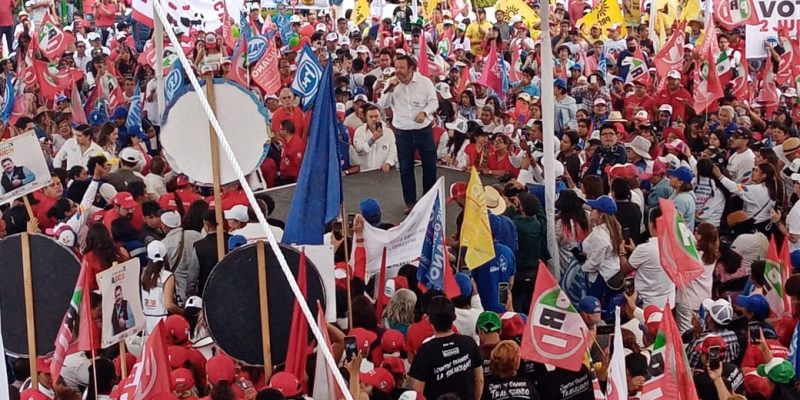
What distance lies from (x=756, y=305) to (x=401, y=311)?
7.05ft

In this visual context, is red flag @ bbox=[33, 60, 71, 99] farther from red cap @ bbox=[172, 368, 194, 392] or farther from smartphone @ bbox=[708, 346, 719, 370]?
smartphone @ bbox=[708, 346, 719, 370]

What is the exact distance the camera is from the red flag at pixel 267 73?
1405 cm

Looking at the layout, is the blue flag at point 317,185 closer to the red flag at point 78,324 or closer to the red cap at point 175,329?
the red cap at point 175,329

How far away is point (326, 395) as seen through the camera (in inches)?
224

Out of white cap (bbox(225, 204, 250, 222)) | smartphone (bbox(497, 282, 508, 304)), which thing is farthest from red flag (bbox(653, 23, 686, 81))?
white cap (bbox(225, 204, 250, 222))

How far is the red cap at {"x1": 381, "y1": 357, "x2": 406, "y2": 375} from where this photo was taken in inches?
247

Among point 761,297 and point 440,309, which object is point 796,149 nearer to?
point 761,297

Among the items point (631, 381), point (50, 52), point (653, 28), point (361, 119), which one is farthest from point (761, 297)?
point (50, 52)

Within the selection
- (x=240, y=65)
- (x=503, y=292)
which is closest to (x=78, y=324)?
(x=503, y=292)

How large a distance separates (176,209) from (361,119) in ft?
14.3

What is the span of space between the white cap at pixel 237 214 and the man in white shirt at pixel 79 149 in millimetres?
2756

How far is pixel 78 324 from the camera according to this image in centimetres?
567

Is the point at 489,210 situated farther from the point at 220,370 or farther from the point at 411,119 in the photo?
the point at 220,370

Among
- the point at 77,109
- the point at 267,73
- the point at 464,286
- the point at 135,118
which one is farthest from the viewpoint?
the point at 267,73
